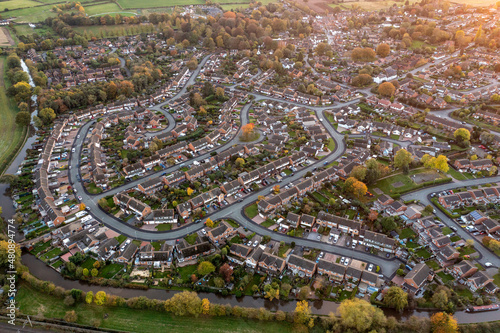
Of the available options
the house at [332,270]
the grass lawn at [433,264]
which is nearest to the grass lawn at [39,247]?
the house at [332,270]

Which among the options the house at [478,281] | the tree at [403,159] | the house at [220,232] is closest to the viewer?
the house at [478,281]

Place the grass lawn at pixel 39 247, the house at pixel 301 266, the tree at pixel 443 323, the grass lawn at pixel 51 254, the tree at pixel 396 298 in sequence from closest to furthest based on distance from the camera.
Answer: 1. the tree at pixel 443 323
2. the tree at pixel 396 298
3. the house at pixel 301 266
4. the grass lawn at pixel 51 254
5. the grass lawn at pixel 39 247

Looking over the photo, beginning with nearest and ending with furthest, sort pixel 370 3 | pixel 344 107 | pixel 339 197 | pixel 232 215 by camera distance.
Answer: pixel 232 215
pixel 339 197
pixel 344 107
pixel 370 3

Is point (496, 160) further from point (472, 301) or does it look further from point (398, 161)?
point (472, 301)

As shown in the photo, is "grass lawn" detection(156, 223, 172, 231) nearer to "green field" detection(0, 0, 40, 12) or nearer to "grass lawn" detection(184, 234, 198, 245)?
"grass lawn" detection(184, 234, 198, 245)

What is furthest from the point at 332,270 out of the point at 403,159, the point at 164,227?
the point at 403,159

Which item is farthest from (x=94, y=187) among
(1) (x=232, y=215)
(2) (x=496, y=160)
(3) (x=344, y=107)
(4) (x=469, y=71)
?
(4) (x=469, y=71)

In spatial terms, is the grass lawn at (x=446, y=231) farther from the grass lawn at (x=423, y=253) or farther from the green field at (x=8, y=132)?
the green field at (x=8, y=132)

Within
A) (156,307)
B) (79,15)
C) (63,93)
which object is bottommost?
(156,307)
